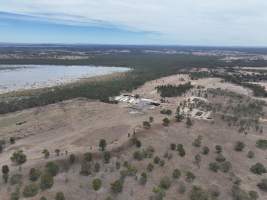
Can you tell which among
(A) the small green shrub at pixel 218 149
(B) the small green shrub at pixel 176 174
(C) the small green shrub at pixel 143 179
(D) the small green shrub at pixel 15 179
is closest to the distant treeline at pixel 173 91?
(A) the small green shrub at pixel 218 149

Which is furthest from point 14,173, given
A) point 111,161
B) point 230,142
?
point 230,142

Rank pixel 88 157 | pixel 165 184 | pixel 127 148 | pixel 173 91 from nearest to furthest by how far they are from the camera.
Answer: pixel 165 184
pixel 88 157
pixel 127 148
pixel 173 91

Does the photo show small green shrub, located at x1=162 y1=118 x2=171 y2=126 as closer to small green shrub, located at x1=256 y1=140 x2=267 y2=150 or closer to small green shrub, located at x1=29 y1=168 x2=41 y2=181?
small green shrub, located at x1=256 y1=140 x2=267 y2=150

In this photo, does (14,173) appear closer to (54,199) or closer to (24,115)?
(54,199)

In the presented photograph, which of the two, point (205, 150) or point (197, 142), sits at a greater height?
point (197, 142)

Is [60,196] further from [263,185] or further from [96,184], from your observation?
[263,185]

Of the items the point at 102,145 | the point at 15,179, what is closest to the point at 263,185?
the point at 102,145

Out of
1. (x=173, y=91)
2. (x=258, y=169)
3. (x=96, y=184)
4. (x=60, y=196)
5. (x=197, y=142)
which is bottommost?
(x=173, y=91)

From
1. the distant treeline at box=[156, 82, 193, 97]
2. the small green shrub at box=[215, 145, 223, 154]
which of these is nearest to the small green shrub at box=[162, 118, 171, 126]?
the small green shrub at box=[215, 145, 223, 154]

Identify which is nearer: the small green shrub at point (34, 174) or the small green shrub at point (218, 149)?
the small green shrub at point (34, 174)

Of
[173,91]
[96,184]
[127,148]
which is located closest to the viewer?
[96,184]

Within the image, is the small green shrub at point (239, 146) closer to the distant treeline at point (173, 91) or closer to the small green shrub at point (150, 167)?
the small green shrub at point (150, 167)
